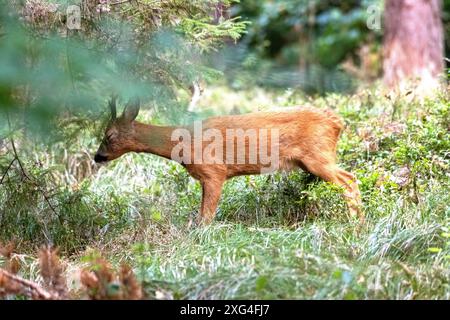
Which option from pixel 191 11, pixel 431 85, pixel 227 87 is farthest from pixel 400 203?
pixel 227 87

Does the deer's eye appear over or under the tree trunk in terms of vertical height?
under

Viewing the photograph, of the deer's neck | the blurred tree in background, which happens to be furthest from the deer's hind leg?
the blurred tree in background

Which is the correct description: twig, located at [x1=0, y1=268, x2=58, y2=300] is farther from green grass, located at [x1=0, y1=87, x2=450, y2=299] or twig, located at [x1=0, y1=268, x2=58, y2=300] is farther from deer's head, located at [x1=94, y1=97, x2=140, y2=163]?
deer's head, located at [x1=94, y1=97, x2=140, y2=163]

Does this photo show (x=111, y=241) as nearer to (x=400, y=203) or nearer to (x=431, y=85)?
(x=400, y=203)

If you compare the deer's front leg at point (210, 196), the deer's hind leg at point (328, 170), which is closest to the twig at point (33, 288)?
the deer's front leg at point (210, 196)

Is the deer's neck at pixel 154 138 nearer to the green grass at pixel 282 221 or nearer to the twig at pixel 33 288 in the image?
the green grass at pixel 282 221

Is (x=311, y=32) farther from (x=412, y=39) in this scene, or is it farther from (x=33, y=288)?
(x=33, y=288)

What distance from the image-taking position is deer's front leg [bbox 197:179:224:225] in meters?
7.28

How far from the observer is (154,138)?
24.3 ft

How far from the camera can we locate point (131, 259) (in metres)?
6.42

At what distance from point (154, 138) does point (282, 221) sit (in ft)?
4.36

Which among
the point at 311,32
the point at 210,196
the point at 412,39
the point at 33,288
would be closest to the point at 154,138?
the point at 210,196

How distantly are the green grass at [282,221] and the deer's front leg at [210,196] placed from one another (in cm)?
15

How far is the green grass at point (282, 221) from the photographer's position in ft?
16.6
